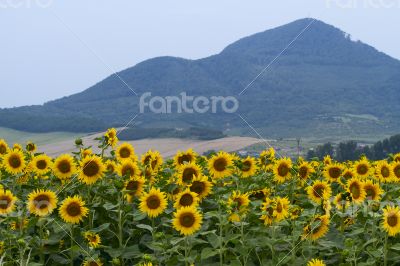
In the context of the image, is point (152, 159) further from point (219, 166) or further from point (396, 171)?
point (396, 171)

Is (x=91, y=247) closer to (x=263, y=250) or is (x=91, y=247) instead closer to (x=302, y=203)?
(x=263, y=250)

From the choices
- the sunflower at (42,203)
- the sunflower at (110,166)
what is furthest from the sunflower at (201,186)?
the sunflower at (42,203)

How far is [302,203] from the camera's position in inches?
304

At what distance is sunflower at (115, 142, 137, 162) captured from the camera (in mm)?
8273

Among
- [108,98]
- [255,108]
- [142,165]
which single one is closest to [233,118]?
[255,108]

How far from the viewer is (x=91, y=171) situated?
7316mm

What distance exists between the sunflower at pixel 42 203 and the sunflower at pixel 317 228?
102 inches

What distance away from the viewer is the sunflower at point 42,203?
6.40 metres

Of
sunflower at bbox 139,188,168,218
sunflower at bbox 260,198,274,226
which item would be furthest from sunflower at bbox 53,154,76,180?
sunflower at bbox 260,198,274,226

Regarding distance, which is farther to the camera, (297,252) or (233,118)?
(233,118)

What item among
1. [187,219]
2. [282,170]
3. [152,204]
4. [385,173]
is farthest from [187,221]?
[385,173]

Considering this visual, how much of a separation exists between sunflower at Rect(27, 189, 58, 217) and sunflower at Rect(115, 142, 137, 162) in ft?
5.81

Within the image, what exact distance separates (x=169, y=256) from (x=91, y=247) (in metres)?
0.72

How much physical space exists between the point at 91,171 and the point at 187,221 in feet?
6.02
